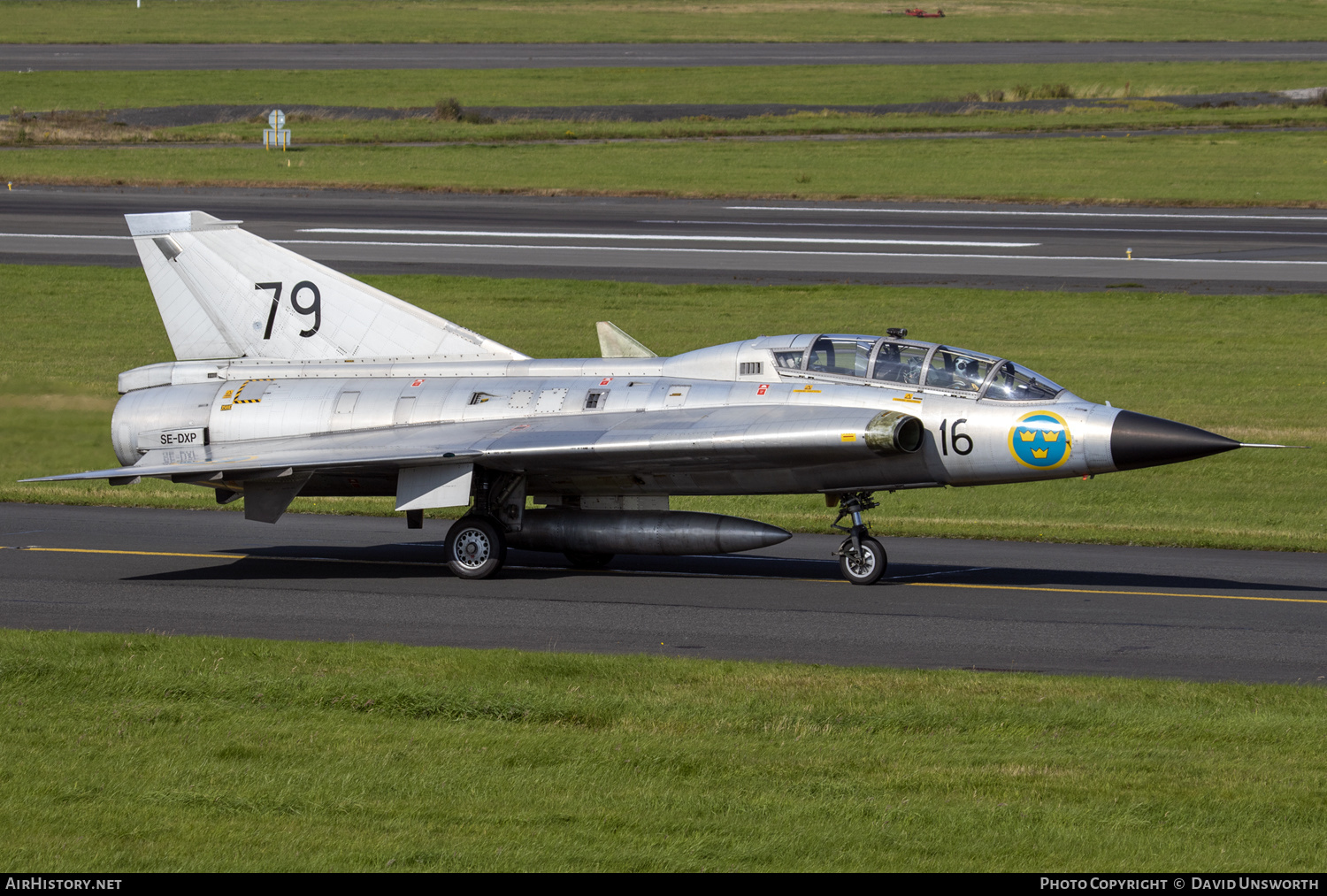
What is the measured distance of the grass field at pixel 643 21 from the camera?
95.6 metres

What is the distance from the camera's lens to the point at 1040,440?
16188mm

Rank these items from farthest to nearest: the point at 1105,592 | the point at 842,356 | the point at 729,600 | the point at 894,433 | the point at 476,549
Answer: the point at 476,549, the point at 842,356, the point at 1105,592, the point at 729,600, the point at 894,433

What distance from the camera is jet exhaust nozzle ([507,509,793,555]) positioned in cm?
1720

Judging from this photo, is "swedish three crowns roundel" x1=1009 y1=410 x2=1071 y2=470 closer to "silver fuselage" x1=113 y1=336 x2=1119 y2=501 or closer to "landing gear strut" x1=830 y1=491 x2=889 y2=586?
"silver fuselage" x1=113 y1=336 x2=1119 y2=501

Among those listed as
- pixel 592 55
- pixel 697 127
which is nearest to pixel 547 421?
pixel 697 127

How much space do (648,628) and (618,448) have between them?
2667 millimetres

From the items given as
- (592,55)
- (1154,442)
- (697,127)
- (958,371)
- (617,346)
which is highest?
(592,55)

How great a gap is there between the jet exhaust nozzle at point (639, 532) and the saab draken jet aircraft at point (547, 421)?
0.03 metres

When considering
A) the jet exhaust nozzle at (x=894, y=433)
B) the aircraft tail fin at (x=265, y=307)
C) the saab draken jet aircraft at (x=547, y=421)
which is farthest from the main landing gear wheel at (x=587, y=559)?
the jet exhaust nozzle at (x=894, y=433)

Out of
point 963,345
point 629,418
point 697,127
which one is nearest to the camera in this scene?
point 629,418

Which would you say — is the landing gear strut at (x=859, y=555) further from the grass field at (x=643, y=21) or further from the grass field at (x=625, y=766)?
the grass field at (x=643, y=21)

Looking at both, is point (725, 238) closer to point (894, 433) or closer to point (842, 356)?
point (842, 356)

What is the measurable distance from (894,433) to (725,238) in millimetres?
27090

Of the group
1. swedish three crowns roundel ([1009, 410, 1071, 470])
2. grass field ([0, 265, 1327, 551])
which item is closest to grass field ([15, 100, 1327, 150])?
grass field ([0, 265, 1327, 551])
